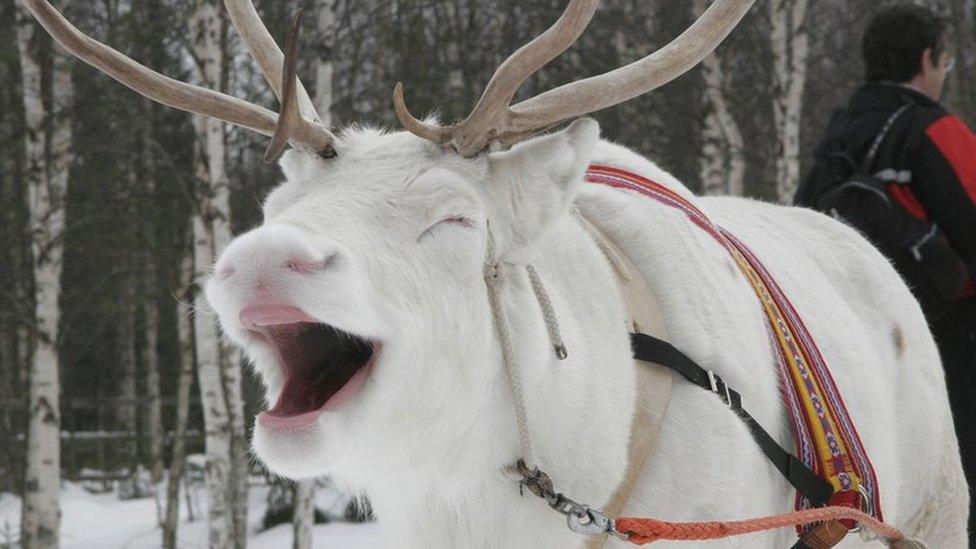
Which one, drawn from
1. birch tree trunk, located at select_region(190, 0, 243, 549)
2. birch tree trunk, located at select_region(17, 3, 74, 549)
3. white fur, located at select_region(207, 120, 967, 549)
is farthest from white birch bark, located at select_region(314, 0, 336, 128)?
white fur, located at select_region(207, 120, 967, 549)

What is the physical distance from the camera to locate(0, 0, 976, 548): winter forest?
8164 mm

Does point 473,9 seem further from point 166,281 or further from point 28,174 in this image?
point 28,174

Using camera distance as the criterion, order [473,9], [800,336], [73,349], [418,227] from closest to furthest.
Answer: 1. [418,227]
2. [800,336]
3. [473,9]
4. [73,349]

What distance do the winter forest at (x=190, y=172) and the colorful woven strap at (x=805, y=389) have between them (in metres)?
3.99

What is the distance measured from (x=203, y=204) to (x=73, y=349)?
43.7 ft

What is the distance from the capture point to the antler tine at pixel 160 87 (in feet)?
7.45

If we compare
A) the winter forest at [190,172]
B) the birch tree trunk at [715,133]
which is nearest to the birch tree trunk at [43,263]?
the winter forest at [190,172]

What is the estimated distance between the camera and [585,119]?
2191mm

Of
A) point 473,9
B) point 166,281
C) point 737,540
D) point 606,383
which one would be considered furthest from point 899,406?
point 166,281

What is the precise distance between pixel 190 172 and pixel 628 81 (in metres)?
11.3

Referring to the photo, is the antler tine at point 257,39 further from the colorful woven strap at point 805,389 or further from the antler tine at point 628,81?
the colorful woven strap at point 805,389

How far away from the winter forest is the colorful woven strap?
399 cm

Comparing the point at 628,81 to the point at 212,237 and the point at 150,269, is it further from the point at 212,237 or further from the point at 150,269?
the point at 150,269

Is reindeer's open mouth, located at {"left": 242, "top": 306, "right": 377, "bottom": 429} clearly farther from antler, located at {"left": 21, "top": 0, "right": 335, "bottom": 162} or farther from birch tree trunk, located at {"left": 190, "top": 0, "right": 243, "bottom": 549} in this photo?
birch tree trunk, located at {"left": 190, "top": 0, "right": 243, "bottom": 549}
